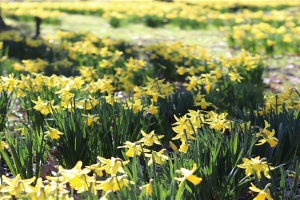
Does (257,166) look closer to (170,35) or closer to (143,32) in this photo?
(170,35)

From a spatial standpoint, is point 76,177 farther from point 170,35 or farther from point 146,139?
point 170,35

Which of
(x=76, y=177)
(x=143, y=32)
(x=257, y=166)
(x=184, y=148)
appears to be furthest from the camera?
(x=143, y=32)

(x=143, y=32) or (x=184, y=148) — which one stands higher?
(x=184, y=148)

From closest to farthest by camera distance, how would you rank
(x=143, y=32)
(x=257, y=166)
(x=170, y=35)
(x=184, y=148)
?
1. (x=257, y=166)
2. (x=184, y=148)
3. (x=170, y=35)
4. (x=143, y=32)

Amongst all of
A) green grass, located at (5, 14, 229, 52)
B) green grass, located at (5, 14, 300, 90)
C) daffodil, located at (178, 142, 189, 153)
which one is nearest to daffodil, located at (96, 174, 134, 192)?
→ daffodil, located at (178, 142, 189, 153)

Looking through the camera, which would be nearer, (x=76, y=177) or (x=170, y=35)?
(x=76, y=177)

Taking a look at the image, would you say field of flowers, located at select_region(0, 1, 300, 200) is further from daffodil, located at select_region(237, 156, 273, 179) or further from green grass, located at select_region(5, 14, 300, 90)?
green grass, located at select_region(5, 14, 300, 90)

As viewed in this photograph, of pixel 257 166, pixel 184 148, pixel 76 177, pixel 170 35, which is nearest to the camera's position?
pixel 76 177

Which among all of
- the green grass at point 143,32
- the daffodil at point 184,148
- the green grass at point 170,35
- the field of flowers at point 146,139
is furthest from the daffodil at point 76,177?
the green grass at point 143,32

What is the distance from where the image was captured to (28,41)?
5.78 m

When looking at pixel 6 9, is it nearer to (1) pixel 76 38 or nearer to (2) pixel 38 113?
(1) pixel 76 38

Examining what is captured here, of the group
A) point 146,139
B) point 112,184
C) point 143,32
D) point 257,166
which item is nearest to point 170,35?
point 143,32

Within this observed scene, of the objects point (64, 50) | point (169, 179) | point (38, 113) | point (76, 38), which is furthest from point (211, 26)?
point (169, 179)

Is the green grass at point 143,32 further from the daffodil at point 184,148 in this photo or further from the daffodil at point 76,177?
the daffodil at point 76,177
